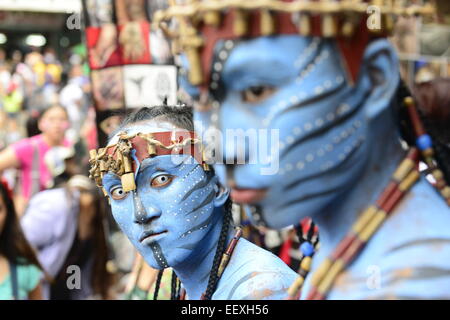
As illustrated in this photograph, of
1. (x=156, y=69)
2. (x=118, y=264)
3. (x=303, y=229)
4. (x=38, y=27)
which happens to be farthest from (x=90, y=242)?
(x=38, y=27)

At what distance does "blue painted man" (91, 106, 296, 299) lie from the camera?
2.12 m

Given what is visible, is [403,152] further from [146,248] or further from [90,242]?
[90,242]

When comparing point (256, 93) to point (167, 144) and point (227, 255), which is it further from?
point (227, 255)

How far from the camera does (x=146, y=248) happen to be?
2.12 m

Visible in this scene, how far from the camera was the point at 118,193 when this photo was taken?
220cm

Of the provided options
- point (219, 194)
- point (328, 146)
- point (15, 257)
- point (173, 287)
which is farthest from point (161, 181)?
point (15, 257)

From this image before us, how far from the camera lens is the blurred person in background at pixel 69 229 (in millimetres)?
4512

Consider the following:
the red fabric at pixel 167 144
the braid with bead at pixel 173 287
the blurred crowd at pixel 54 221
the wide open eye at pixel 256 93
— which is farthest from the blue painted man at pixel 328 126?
the blurred crowd at pixel 54 221

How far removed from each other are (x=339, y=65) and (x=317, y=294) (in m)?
0.49

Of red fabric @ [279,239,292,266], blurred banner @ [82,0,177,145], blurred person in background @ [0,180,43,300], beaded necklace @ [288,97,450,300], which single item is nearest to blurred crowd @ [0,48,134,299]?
blurred person in background @ [0,180,43,300]

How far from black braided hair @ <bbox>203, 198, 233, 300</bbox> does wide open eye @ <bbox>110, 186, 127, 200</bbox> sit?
0.36 m

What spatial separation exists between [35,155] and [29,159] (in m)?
0.06

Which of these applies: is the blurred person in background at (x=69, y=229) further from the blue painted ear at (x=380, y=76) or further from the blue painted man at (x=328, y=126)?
the blue painted ear at (x=380, y=76)

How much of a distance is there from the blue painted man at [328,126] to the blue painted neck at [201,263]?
84 centimetres
